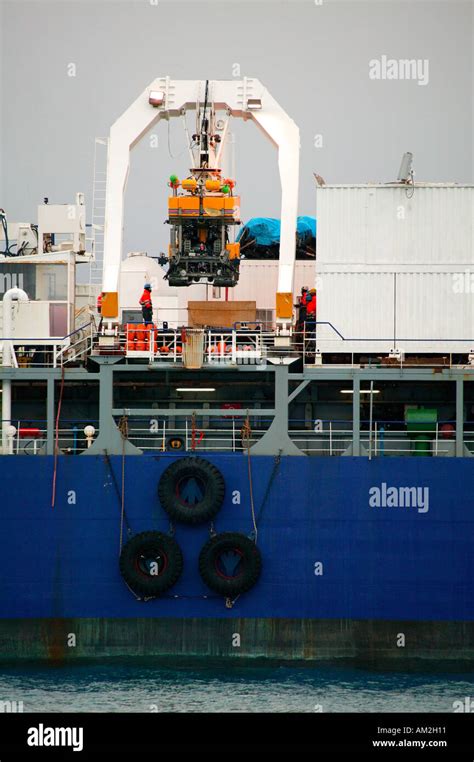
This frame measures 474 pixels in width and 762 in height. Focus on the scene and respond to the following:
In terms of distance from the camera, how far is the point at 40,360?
39844 millimetres

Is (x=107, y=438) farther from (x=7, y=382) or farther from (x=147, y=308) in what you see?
(x=147, y=308)

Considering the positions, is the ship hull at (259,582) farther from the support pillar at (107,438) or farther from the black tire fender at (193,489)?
the support pillar at (107,438)

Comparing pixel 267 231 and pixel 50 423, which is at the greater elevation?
pixel 267 231

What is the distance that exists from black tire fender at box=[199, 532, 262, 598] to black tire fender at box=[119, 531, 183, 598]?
658 millimetres

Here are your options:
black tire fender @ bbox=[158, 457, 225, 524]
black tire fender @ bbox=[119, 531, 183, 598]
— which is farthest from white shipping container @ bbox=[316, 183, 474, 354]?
black tire fender @ bbox=[119, 531, 183, 598]

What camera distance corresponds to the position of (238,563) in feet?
118

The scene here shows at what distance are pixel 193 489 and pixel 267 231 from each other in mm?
13589

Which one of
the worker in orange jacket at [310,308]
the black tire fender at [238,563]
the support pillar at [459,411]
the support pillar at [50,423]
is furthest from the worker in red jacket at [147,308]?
the support pillar at [459,411]

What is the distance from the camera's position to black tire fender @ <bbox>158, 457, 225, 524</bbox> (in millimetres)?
36000

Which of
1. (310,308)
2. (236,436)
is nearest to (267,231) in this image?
(310,308)

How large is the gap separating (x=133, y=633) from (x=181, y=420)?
5803mm

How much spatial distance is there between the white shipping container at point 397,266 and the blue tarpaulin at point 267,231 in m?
7.79

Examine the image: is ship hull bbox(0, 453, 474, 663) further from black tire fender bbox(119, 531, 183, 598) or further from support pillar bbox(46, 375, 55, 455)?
support pillar bbox(46, 375, 55, 455)
